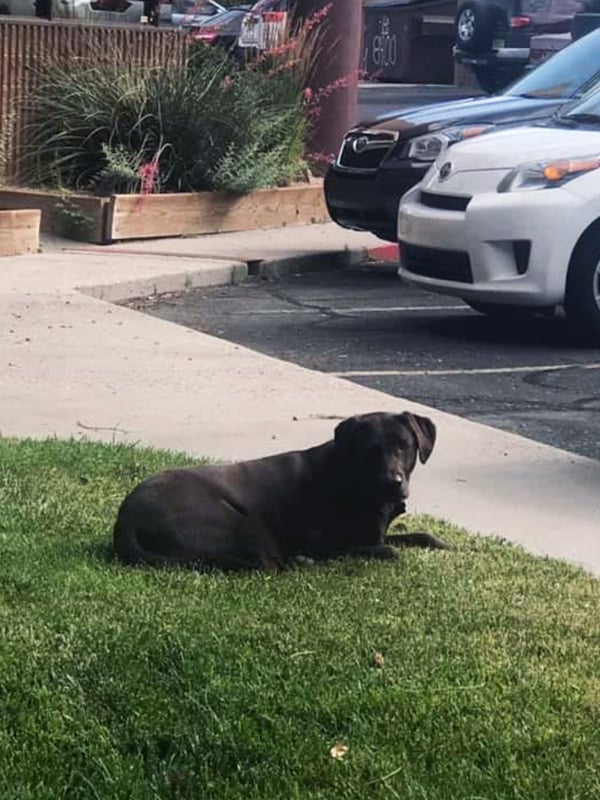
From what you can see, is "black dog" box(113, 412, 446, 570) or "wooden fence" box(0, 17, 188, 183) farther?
"wooden fence" box(0, 17, 188, 183)

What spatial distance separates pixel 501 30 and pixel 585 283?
811 inches

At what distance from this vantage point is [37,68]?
1460 centimetres

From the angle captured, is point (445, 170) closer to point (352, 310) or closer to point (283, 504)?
point (352, 310)

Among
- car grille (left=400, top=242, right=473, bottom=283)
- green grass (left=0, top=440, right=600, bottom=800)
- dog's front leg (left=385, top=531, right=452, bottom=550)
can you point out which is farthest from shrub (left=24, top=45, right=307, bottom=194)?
green grass (left=0, top=440, right=600, bottom=800)

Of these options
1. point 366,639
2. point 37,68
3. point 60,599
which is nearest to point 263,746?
point 366,639

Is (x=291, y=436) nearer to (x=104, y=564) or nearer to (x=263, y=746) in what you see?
(x=104, y=564)

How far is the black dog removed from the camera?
5281 millimetres

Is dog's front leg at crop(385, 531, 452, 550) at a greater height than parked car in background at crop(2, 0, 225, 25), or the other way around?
parked car in background at crop(2, 0, 225, 25)

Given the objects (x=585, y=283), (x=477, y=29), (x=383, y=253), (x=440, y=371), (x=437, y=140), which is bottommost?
(x=383, y=253)

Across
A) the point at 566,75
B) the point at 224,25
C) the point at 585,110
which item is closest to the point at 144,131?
the point at 566,75

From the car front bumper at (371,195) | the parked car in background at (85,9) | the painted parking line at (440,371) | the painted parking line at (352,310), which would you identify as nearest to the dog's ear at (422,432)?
the painted parking line at (440,371)

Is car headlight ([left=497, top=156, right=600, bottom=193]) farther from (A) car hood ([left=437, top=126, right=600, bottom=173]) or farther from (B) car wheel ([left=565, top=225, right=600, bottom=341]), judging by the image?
(B) car wheel ([left=565, top=225, right=600, bottom=341])

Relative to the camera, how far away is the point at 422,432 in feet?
17.9

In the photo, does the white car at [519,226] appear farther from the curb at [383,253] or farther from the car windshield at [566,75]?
the curb at [383,253]
